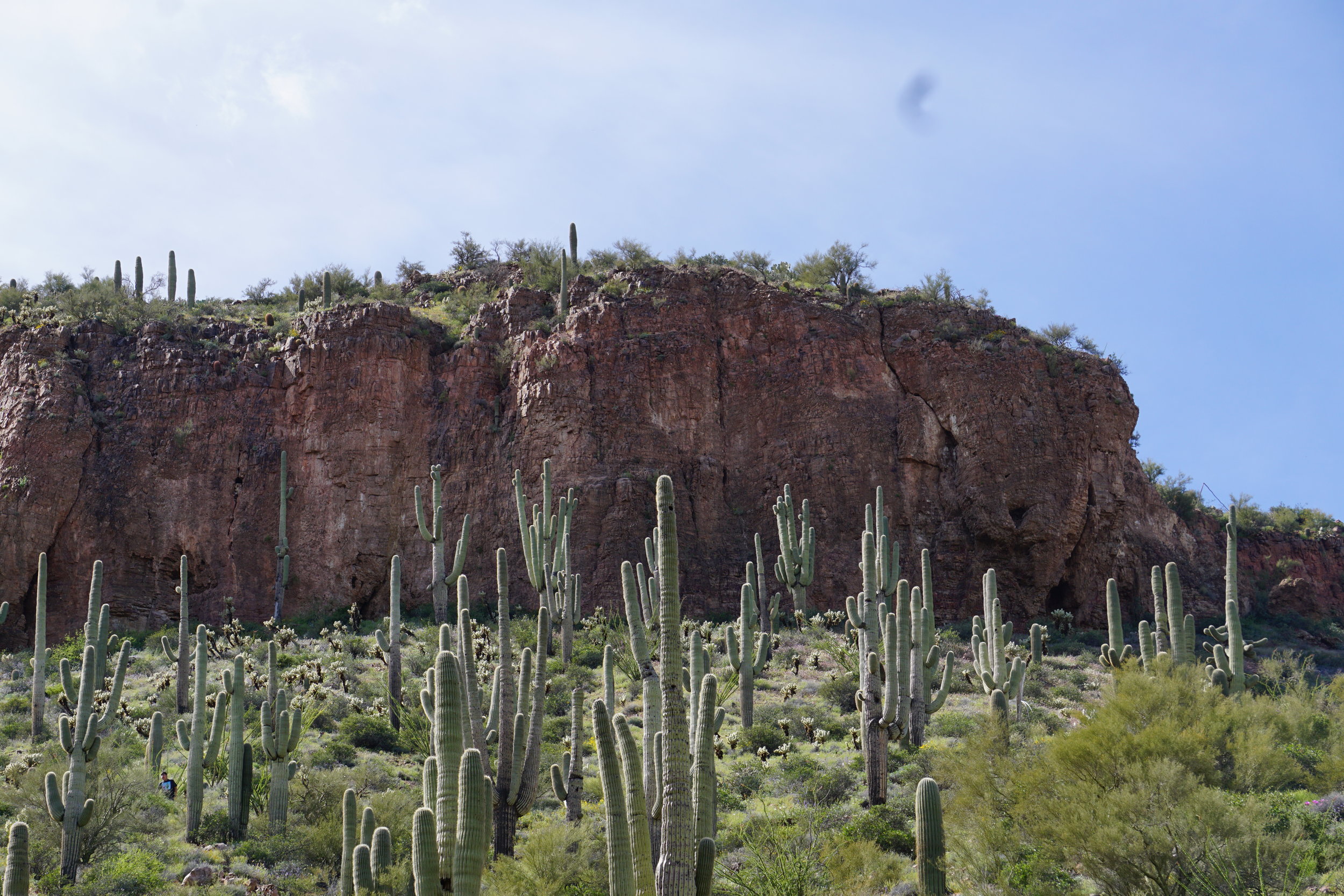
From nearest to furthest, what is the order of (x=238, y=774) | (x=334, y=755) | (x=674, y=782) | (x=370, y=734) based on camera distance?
1. (x=674, y=782)
2. (x=238, y=774)
3. (x=334, y=755)
4. (x=370, y=734)

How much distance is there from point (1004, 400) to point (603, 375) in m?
11.1

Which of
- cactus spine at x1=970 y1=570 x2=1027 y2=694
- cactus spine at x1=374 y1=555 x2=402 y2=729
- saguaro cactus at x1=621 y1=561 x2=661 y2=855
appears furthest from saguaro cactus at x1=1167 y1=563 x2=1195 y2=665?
cactus spine at x1=374 y1=555 x2=402 y2=729

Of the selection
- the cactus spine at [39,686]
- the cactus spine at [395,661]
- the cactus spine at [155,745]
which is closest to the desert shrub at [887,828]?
the cactus spine at [395,661]

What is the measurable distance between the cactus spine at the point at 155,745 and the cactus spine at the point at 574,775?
20.5ft

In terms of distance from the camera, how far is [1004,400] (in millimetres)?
31562

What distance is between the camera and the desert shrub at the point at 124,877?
13.4m

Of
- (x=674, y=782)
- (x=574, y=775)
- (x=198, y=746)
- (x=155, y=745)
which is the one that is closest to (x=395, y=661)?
(x=155, y=745)

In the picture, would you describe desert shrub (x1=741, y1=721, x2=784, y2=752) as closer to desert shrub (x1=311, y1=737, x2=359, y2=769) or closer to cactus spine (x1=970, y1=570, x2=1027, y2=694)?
cactus spine (x1=970, y1=570, x2=1027, y2=694)

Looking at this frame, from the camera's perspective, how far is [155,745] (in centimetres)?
1745

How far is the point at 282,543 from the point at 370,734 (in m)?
11.7

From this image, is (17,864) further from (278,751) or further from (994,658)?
(994,658)

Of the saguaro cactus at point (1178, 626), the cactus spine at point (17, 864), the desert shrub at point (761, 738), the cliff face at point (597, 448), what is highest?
the cliff face at point (597, 448)

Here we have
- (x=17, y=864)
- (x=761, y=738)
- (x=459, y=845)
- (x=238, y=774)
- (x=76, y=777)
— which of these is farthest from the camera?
(x=761, y=738)

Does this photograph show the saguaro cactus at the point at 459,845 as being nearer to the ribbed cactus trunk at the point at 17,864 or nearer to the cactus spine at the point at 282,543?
the ribbed cactus trunk at the point at 17,864
